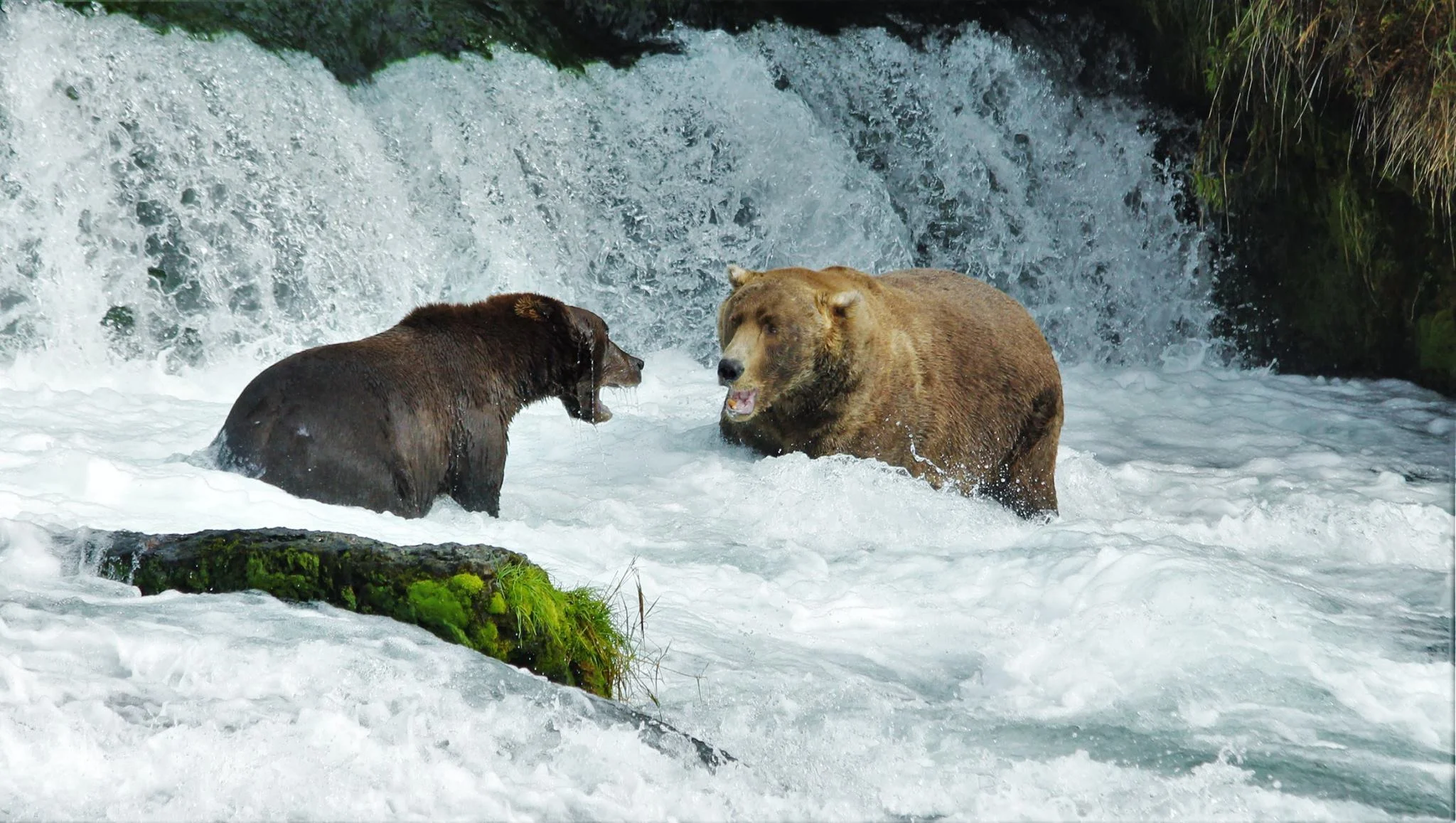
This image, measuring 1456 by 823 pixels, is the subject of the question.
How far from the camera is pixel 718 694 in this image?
407 centimetres

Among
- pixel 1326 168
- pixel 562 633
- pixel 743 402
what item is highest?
pixel 1326 168

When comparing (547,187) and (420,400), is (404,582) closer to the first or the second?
(420,400)

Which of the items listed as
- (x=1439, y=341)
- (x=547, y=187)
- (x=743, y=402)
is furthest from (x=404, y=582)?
(x=1439, y=341)

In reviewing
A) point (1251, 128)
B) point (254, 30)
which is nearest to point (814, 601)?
point (254, 30)

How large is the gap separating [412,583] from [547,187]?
24.9 ft

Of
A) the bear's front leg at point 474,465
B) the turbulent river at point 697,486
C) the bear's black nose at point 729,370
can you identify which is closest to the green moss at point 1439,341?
the turbulent river at point 697,486

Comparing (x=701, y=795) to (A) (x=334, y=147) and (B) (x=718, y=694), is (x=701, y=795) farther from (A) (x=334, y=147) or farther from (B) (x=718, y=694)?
(A) (x=334, y=147)

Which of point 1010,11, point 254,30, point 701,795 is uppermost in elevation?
point 1010,11

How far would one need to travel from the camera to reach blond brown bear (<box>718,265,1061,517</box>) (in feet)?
22.5

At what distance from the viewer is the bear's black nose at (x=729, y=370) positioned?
6730 mm

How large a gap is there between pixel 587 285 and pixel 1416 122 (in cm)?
566

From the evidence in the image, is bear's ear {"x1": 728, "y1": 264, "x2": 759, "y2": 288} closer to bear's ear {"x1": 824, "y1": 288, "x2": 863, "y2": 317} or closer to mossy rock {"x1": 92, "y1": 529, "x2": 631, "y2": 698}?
bear's ear {"x1": 824, "y1": 288, "x2": 863, "y2": 317}

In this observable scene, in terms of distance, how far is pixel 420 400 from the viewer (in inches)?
225

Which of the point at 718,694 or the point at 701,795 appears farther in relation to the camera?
the point at 718,694
